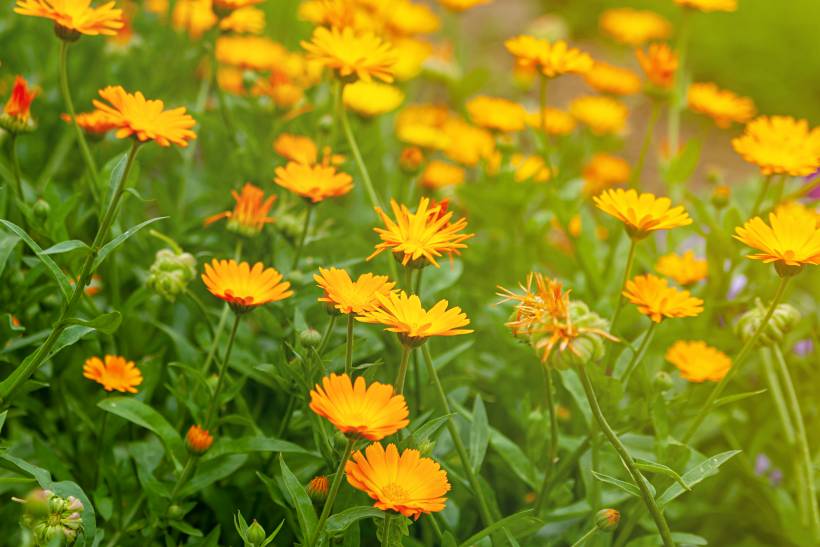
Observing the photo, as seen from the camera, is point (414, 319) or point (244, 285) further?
point (244, 285)

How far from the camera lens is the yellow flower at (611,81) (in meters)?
2.06

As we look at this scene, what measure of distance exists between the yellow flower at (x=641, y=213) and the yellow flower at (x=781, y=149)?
283 mm

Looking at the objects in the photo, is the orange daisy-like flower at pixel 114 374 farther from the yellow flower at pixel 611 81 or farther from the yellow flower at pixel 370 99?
the yellow flower at pixel 611 81

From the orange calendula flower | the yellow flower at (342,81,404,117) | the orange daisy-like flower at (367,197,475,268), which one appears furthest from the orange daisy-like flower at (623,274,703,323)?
the yellow flower at (342,81,404,117)

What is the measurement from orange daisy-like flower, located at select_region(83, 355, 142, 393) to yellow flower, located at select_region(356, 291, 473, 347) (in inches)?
14.4

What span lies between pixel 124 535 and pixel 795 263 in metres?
0.81

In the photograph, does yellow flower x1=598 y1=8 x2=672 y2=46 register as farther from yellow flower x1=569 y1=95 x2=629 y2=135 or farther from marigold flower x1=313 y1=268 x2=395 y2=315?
marigold flower x1=313 y1=268 x2=395 y2=315

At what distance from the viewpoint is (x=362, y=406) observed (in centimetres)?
87


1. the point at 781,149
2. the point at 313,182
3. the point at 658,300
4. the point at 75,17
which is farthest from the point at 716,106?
the point at 75,17

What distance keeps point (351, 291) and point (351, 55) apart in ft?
1.21

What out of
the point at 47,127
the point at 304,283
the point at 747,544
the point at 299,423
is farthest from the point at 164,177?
the point at 747,544

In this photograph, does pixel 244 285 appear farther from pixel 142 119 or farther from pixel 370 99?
pixel 370 99

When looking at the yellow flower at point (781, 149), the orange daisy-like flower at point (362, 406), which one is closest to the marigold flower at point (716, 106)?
the yellow flower at point (781, 149)

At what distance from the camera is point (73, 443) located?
1236mm
